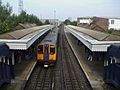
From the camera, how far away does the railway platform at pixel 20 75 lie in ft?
45.5

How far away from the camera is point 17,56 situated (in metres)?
20.5

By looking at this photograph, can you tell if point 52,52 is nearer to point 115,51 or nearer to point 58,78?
point 58,78

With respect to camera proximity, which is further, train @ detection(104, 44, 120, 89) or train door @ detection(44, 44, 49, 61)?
train door @ detection(44, 44, 49, 61)

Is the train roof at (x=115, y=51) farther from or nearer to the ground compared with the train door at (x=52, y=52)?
farther from the ground

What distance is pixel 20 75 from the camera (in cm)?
1680

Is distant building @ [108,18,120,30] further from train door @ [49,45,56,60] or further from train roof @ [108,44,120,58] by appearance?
train roof @ [108,44,120,58]

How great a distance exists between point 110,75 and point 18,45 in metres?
6.09

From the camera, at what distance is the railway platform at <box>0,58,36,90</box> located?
1388 cm

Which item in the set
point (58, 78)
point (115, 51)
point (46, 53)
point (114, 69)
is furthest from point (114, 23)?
point (114, 69)

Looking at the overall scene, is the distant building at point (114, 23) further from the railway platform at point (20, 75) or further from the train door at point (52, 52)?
the train door at point (52, 52)

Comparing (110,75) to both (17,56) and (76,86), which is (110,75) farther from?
(17,56)

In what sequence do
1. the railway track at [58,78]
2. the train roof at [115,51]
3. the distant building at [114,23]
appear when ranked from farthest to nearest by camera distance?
the distant building at [114,23]
the railway track at [58,78]
the train roof at [115,51]

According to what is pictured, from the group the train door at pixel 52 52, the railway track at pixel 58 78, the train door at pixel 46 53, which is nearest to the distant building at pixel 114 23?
the railway track at pixel 58 78

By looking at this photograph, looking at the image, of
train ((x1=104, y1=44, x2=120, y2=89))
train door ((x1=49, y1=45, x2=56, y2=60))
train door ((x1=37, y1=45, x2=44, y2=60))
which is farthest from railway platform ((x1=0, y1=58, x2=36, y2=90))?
train ((x1=104, y1=44, x2=120, y2=89))
